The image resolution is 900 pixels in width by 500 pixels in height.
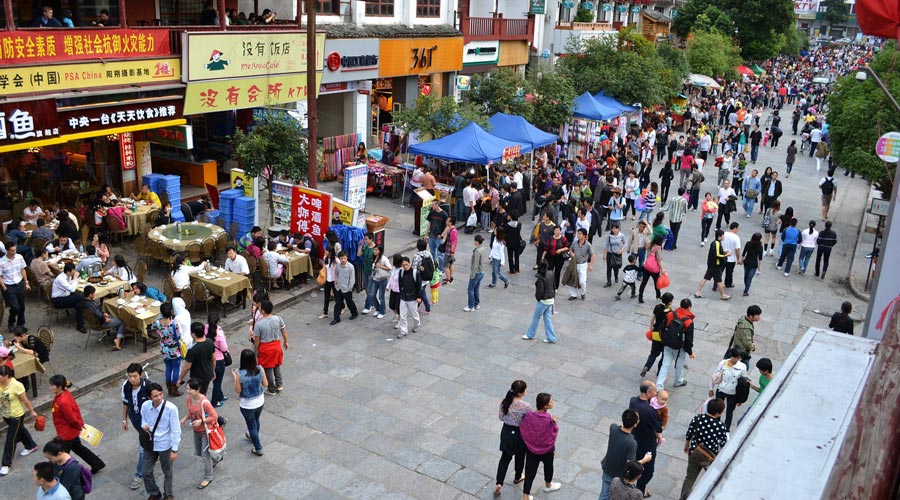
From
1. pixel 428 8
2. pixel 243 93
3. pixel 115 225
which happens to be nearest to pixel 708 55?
pixel 428 8

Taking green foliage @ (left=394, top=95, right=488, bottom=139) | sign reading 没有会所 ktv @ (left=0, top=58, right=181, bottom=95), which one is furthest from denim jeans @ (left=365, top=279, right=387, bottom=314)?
green foliage @ (left=394, top=95, right=488, bottom=139)

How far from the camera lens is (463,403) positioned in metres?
10.8

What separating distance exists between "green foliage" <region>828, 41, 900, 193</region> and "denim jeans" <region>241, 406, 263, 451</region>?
16932 mm

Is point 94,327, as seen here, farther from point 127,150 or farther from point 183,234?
point 127,150

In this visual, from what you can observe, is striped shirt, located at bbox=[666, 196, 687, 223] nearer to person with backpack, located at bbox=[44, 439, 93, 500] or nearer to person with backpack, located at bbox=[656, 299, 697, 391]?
person with backpack, located at bbox=[656, 299, 697, 391]

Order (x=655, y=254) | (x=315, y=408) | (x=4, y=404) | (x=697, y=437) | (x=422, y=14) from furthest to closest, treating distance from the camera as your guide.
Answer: (x=422, y=14) < (x=655, y=254) < (x=315, y=408) < (x=4, y=404) < (x=697, y=437)

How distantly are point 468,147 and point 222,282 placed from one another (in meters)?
8.85

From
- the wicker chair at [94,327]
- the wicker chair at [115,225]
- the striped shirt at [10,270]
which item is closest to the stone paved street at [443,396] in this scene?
the wicker chair at [94,327]

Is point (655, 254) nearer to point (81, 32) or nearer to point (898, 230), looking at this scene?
point (898, 230)

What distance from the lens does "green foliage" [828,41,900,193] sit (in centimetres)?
1927

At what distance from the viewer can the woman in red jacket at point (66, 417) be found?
8.02 metres

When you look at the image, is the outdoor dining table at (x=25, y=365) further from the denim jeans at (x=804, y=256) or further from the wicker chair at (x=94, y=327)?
the denim jeans at (x=804, y=256)

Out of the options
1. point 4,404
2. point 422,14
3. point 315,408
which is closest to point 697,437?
point 315,408

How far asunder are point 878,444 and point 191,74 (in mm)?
17927
